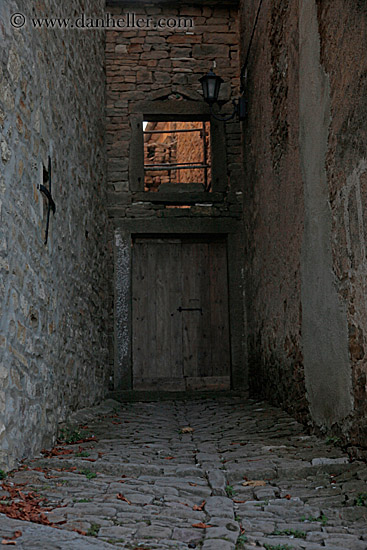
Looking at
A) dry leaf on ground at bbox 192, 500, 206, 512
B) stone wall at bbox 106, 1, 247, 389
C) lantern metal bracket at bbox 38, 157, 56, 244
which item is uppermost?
stone wall at bbox 106, 1, 247, 389

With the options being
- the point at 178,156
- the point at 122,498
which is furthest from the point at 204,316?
the point at 122,498

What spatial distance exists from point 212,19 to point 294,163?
3839 mm

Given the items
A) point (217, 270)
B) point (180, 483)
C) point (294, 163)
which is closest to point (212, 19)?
point (217, 270)

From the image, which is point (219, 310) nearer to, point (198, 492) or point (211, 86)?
point (211, 86)

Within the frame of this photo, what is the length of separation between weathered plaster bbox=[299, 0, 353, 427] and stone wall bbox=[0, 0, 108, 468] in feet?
5.86

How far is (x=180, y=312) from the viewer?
722 centimetres

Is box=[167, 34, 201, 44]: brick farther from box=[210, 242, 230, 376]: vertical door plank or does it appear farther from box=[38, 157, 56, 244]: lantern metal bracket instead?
box=[38, 157, 56, 244]: lantern metal bracket

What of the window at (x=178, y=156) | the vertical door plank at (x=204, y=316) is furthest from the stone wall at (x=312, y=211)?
the window at (x=178, y=156)

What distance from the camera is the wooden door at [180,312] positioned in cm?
710

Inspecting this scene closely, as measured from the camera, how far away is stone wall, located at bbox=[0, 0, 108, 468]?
3.18 meters

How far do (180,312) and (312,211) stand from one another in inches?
134

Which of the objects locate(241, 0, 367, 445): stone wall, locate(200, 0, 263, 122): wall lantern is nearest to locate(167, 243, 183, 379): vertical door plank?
locate(241, 0, 367, 445): stone wall

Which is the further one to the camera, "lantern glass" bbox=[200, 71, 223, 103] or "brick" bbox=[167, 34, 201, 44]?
"brick" bbox=[167, 34, 201, 44]

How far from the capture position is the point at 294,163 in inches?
181
